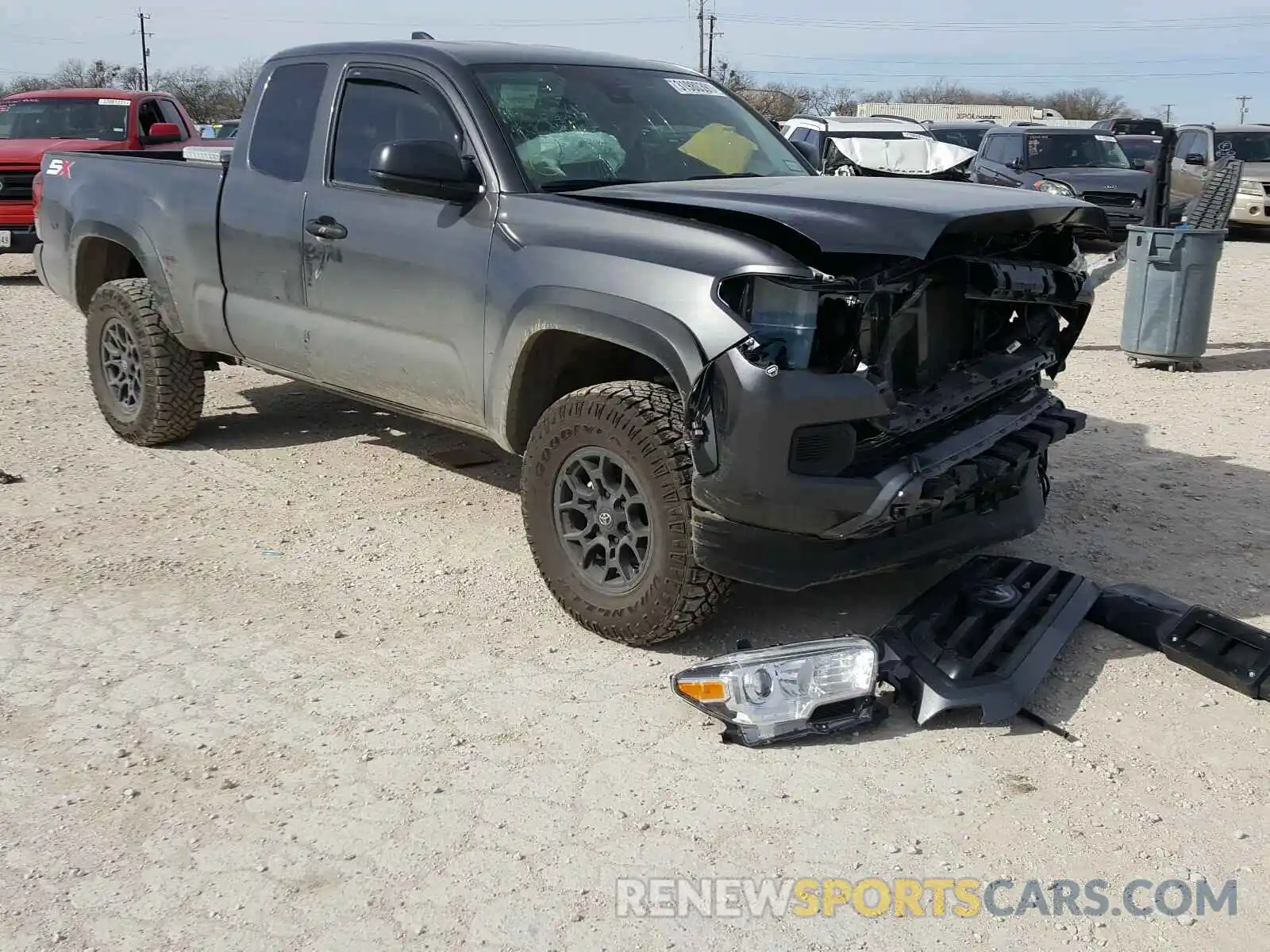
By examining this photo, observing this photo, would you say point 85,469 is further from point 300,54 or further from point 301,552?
point 300,54

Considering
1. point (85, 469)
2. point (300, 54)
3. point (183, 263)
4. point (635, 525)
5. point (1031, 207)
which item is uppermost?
point (300, 54)

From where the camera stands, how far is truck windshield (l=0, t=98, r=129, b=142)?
14031 mm

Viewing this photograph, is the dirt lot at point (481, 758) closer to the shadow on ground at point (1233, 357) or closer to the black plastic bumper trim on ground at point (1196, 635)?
the black plastic bumper trim on ground at point (1196, 635)

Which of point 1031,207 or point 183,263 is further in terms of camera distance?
point 183,263

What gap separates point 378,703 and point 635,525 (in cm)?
100

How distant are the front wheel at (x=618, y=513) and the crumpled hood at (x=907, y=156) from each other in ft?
8.58

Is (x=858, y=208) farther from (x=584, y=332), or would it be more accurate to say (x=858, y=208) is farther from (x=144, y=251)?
(x=144, y=251)

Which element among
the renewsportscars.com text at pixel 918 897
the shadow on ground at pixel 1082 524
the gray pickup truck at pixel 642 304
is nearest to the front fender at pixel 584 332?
the gray pickup truck at pixel 642 304

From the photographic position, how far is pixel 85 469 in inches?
248

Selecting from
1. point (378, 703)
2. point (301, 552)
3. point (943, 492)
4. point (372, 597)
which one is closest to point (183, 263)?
point (301, 552)

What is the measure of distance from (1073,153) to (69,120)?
Result: 13.3m

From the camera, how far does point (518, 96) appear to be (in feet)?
15.6

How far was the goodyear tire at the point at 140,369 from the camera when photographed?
640cm

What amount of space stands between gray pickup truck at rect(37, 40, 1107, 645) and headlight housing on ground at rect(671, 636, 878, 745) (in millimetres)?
268
